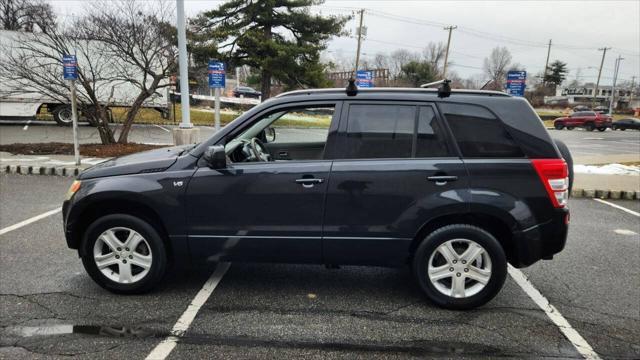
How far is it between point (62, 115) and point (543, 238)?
2109cm

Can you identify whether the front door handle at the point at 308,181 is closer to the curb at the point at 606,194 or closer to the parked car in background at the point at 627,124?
the curb at the point at 606,194

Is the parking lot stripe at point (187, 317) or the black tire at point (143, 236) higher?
the black tire at point (143, 236)

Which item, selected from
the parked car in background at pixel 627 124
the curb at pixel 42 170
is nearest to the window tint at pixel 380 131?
the curb at pixel 42 170

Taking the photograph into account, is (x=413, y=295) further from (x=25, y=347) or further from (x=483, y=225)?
(x=25, y=347)

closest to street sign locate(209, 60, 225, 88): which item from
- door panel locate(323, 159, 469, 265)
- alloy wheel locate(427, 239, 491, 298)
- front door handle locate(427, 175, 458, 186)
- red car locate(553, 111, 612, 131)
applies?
door panel locate(323, 159, 469, 265)

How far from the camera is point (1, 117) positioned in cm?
1908

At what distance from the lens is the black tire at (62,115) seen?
18984 mm

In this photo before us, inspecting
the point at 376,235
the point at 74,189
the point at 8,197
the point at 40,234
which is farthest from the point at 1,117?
the point at 376,235

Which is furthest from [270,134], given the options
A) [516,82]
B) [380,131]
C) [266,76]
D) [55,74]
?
[266,76]

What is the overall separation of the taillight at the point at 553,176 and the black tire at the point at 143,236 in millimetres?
3175

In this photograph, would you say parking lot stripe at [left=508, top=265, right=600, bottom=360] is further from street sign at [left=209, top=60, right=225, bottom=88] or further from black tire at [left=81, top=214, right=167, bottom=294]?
street sign at [left=209, top=60, right=225, bottom=88]

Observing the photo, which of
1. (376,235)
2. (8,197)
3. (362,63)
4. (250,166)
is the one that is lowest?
(8,197)

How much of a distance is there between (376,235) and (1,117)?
21.8 metres

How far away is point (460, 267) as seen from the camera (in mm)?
3492
